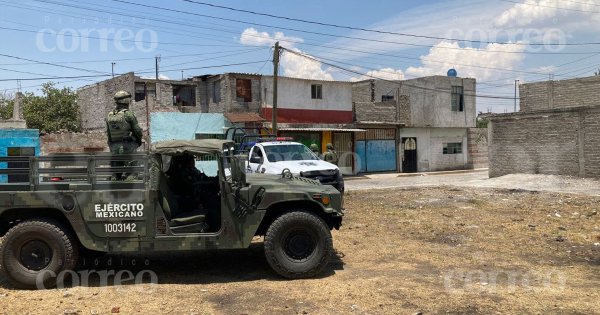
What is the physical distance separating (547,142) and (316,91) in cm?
1274

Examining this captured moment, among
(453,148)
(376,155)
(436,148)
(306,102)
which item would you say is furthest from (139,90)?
(453,148)

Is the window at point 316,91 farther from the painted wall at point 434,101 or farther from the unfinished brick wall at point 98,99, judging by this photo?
the unfinished brick wall at point 98,99

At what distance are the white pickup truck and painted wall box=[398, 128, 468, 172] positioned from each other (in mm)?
19474

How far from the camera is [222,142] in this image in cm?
617

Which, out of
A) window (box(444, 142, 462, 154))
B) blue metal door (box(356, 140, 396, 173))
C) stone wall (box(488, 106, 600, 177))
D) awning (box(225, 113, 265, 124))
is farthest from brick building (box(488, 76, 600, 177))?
awning (box(225, 113, 265, 124))

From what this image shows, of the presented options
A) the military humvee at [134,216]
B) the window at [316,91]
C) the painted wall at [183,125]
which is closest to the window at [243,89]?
the painted wall at [183,125]

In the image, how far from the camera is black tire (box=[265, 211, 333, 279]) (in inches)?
234

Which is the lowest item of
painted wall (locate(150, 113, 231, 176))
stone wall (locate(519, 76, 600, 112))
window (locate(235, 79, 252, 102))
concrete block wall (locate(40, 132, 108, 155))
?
concrete block wall (locate(40, 132, 108, 155))

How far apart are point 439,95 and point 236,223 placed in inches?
1178

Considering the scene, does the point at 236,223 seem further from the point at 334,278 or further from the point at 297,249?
the point at 334,278

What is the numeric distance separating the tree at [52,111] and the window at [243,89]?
42.6 ft

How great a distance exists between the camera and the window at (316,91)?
28078 mm

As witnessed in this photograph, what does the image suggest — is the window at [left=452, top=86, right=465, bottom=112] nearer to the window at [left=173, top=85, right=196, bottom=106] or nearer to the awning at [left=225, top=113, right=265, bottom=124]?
the awning at [left=225, top=113, right=265, bottom=124]

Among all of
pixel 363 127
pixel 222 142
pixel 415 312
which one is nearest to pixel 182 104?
pixel 363 127
